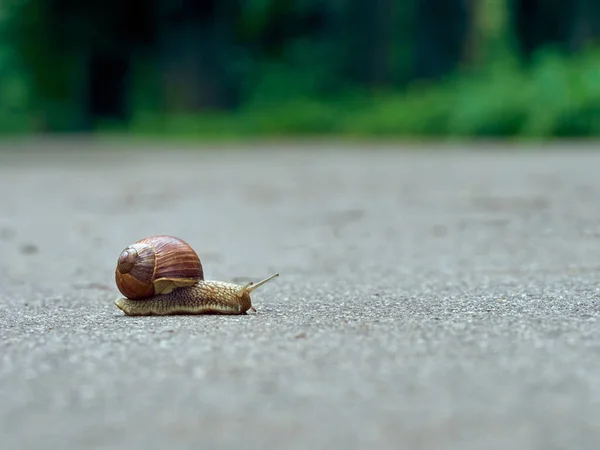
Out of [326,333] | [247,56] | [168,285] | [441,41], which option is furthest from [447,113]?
[326,333]

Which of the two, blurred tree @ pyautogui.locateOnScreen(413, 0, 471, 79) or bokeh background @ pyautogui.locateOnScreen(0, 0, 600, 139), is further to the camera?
blurred tree @ pyautogui.locateOnScreen(413, 0, 471, 79)

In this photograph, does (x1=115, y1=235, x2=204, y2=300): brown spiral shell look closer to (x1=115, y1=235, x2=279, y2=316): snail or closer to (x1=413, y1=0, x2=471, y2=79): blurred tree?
(x1=115, y1=235, x2=279, y2=316): snail

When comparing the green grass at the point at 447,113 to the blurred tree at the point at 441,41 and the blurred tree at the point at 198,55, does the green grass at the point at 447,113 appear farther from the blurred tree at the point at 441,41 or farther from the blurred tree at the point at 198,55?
the blurred tree at the point at 441,41

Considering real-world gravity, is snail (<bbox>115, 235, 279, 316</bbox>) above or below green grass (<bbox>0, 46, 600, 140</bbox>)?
above

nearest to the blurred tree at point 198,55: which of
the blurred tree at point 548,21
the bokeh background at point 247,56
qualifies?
the bokeh background at point 247,56

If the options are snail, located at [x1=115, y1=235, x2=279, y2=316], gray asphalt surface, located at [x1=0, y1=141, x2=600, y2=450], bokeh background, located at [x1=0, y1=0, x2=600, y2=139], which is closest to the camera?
gray asphalt surface, located at [x1=0, y1=141, x2=600, y2=450]

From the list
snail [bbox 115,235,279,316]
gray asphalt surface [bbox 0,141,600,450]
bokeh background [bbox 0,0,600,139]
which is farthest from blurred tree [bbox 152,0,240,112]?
snail [bbox 115,235,279,316]

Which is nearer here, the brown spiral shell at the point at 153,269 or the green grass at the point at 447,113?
the brown spiral shell at the point at 153,269
